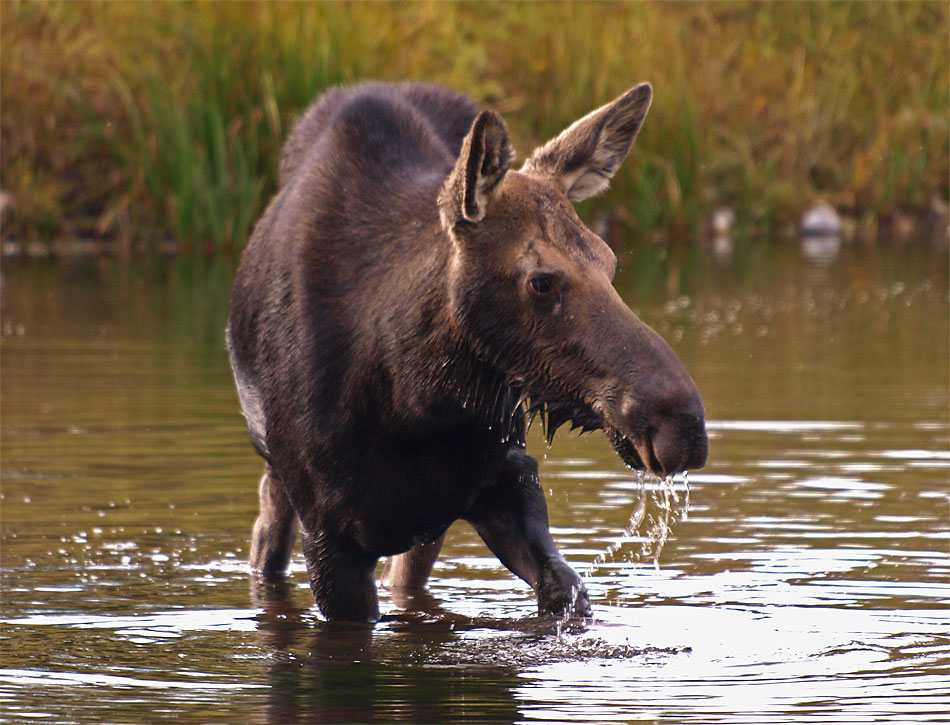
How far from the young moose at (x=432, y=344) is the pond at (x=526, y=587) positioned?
37 centimetres

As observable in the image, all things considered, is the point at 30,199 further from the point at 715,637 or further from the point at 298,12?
the point at 715,637

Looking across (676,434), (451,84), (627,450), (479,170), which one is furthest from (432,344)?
(451,84)

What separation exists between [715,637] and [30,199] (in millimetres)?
15425

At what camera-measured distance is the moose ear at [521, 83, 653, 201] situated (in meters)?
5.70

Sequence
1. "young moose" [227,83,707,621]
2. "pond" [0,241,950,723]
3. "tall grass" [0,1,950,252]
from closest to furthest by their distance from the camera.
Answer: "young moose" [227,83,707,621]
"pond" [0,241,950,723]
"tall grass" [0,1,950,252]

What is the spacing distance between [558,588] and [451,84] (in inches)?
600

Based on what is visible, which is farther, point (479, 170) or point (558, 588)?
point (558, 588)

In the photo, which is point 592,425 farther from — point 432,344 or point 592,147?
point 592,147

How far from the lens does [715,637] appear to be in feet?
20.0

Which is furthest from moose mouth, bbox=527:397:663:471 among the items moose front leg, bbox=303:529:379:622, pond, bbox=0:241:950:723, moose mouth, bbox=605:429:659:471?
moose front leg, bbox=303:529:379:622

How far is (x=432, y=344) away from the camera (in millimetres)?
5465

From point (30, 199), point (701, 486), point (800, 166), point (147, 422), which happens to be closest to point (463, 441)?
point (701, 486)

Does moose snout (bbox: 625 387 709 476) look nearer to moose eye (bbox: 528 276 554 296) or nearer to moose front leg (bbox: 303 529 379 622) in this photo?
moose eye (bbox: 528 276 554 296)

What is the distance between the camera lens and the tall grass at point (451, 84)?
19.1 metres
